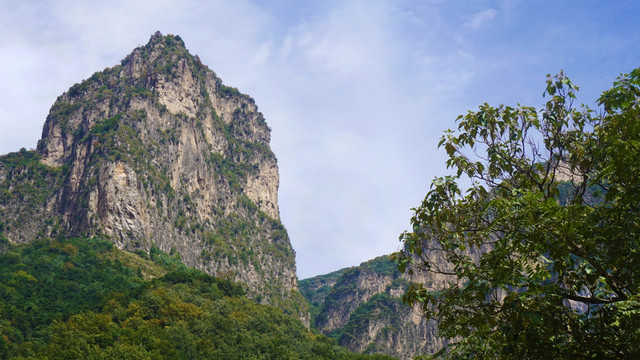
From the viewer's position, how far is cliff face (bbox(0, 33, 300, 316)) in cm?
13762

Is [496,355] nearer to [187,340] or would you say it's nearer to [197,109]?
[187,340]

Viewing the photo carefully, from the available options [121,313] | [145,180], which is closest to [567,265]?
[121,313]

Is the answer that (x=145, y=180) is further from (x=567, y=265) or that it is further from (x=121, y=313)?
(x=567, y=265)

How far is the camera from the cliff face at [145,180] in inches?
5418

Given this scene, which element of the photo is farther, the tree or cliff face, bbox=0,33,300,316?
cliff face, bbox=0,33,300,316

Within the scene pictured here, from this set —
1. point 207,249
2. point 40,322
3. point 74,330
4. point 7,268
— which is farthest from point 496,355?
point 207,249

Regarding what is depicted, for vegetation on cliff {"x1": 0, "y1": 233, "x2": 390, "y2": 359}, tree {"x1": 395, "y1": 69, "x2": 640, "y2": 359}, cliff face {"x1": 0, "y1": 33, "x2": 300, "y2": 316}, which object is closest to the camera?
tree {"x1": 395, "y1": 69, "x2": 640, "y2": 359}

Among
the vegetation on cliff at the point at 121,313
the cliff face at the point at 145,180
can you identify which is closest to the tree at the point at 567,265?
the vegetation on cliff at the point at 121,313

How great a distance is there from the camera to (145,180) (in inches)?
5832

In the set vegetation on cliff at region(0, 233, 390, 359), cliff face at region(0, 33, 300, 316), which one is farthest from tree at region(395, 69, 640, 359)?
cliff face at region(0, 33, 300, 316)

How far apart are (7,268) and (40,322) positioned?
80.5 feet

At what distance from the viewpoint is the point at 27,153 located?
166m

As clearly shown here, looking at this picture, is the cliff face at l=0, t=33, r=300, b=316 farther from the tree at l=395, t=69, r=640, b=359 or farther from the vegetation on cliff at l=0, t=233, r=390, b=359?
the tree at l=395, t=69, r=640, b=359

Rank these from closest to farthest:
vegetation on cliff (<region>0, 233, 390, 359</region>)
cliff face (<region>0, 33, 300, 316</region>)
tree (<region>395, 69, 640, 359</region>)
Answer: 1. tree (<region>395, 69, 640, 359</region>)
2. vegetation on cliff (<region>0, 233, 390, 359</region>)
3. cliff face (<region>0, 33, 300, 316</region>)
